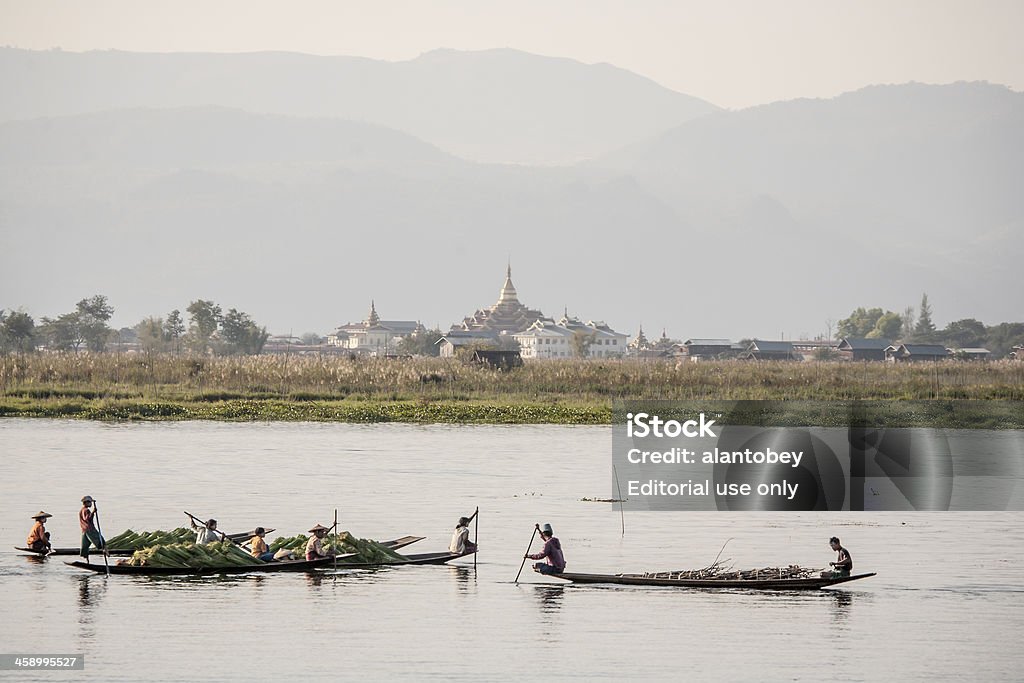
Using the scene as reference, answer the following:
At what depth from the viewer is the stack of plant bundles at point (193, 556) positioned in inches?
1033

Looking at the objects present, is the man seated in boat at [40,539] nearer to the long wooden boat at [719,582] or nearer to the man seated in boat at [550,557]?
the man seated in boat at [550,557]

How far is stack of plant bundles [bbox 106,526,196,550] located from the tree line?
13654cm

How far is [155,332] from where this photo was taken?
646 ft

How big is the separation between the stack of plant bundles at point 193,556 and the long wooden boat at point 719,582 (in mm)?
5571

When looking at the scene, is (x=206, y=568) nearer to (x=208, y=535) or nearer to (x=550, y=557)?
(x=208, y=535)

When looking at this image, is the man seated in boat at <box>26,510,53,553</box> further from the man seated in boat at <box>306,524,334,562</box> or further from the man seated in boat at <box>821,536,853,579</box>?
the man seated in boat at <box>821,536,853,579</box>

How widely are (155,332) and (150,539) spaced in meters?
174

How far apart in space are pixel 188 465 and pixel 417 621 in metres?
22.9

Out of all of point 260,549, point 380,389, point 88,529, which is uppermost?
point 380,389

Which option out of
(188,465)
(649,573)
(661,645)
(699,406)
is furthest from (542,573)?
(699,406)

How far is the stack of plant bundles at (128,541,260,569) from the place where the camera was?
2623 cm

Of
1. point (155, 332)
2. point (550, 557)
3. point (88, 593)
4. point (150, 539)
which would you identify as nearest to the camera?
point (88, 593)

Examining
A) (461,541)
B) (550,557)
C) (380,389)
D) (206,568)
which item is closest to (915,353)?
(380,389)

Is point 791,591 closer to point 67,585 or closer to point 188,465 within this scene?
point 67,585
